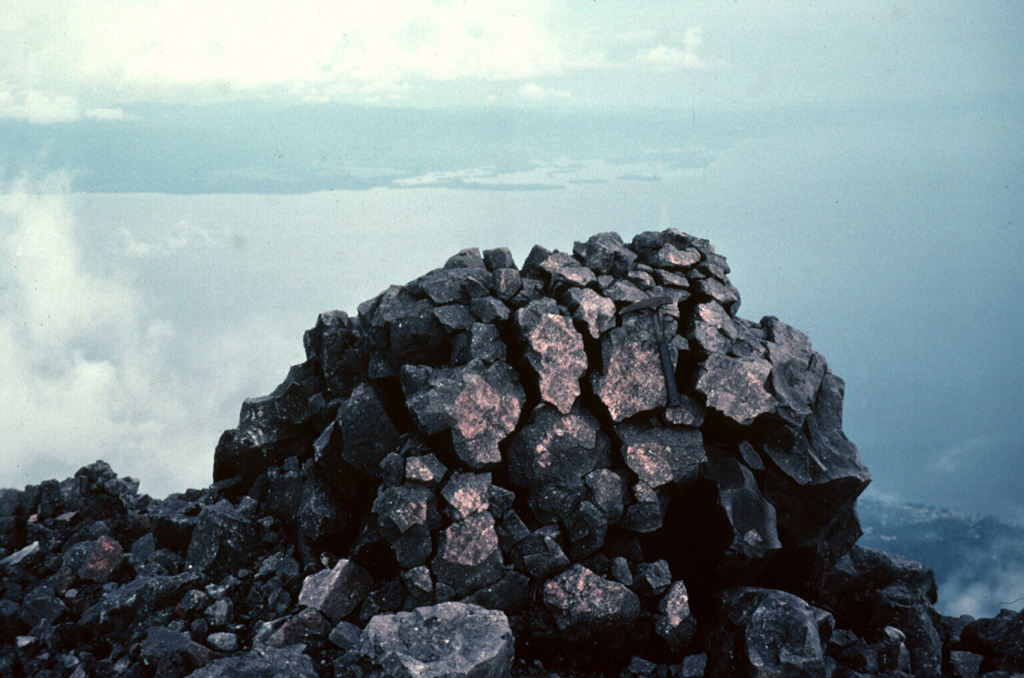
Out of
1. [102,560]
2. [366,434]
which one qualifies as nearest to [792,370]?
[366,434]

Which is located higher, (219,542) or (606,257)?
(606,257)

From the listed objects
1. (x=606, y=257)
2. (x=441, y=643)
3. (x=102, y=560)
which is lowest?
(x=441, y=643)

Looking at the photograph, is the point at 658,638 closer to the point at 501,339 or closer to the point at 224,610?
the point at 501,339

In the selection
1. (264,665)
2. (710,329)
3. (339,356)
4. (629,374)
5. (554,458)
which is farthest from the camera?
(339,356)

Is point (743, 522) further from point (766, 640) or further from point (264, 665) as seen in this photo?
point (264, 665)

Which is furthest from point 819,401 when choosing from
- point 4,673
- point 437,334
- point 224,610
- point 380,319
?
point 4,673

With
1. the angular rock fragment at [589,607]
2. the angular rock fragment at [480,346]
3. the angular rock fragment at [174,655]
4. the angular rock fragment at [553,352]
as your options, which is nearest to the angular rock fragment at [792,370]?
the angular rock fragment at [553,352]
